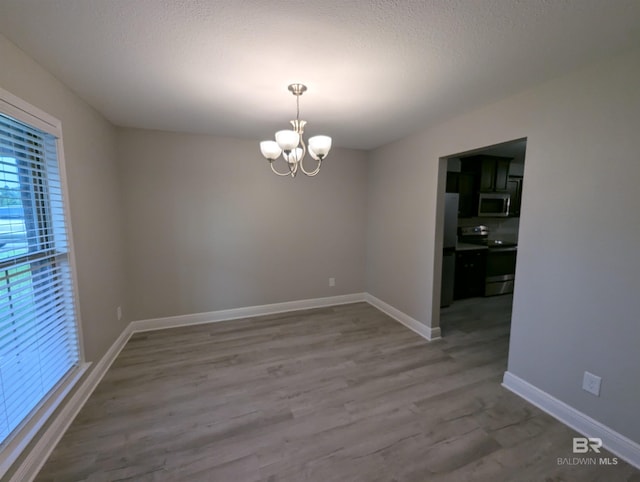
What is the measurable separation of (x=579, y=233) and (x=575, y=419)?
1.29m

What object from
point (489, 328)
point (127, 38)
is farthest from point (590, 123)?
point (127, 38)

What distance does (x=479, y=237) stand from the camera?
5.05 m

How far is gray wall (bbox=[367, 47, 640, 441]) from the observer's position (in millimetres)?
1644

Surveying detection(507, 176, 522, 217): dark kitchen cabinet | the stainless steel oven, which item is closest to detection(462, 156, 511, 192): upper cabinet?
detection(507, 176, 522, 217): dark kitchen cabinet

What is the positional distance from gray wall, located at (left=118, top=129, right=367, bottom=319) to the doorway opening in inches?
55.9

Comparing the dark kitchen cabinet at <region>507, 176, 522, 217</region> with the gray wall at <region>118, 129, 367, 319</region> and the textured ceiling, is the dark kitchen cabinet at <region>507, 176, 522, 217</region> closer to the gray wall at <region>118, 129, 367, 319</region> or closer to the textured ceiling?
the gray wall at <region>118, 129, 367, 319</region>

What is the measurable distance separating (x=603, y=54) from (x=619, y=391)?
6.72 ft

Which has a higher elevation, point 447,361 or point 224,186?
point 224,186

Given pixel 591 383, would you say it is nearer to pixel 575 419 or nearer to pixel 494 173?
pixel 575 419

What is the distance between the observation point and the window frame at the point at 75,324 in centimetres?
144

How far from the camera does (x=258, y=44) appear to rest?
1.55 m

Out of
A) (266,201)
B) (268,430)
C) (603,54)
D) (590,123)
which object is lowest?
(268,430)

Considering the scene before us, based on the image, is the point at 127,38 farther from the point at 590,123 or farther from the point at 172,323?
the point at 172,323

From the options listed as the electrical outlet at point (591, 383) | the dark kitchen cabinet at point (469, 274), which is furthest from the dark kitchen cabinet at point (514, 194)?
the electrical outlet at point (591, 383)
